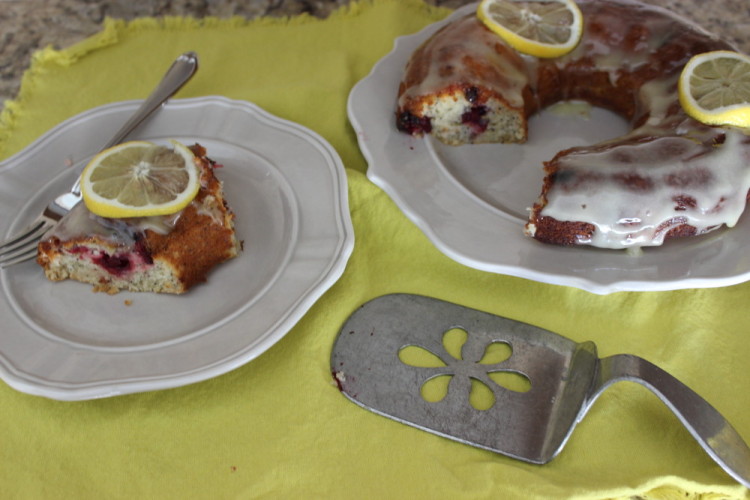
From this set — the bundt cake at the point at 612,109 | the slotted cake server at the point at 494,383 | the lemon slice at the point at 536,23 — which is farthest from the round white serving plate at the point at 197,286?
the lemon slice at the point at 536,23

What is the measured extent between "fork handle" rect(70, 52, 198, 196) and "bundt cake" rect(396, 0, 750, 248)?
0.79 metres

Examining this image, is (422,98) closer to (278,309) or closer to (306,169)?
(306,169)

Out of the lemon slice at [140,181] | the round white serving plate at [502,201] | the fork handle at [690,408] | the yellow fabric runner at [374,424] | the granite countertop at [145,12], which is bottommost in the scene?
the yellow fabric runner at [374,424]

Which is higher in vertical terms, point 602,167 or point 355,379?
point 602,167

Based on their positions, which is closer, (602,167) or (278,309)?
(278,309)

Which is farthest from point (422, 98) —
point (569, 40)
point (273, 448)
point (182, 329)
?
point (273, 448)

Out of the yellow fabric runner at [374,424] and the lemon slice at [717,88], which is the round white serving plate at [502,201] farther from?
the lemon slice at [717,88]

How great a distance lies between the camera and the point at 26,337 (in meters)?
1.75

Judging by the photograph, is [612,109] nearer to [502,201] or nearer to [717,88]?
[717,88]

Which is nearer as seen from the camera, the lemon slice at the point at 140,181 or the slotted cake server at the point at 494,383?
the slotted cake server at the point at 494,383

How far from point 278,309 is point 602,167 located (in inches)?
39.5

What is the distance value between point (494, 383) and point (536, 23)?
57.0 inches

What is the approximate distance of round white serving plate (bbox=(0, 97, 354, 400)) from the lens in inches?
65.6

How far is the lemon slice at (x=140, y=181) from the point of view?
1.86m
